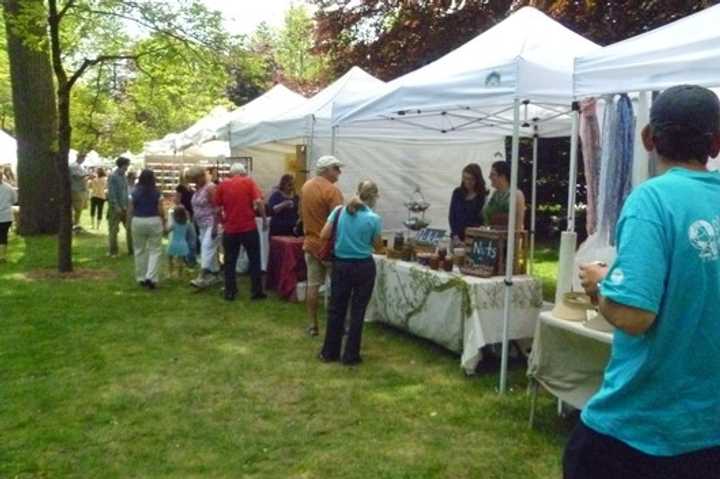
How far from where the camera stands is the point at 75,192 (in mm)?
15211

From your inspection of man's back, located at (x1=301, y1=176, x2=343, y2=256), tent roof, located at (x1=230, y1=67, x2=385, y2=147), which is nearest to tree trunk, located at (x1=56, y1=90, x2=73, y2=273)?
tent roof, located at (x1=230, y1=67, x2=385, y2=147)

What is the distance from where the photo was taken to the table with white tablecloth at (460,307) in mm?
5285

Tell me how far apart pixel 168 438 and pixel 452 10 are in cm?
1167

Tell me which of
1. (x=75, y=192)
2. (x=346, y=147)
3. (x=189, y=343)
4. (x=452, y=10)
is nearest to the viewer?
(x=189, y=343)

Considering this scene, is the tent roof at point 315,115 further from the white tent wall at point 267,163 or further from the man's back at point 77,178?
the man's back at point 77,178

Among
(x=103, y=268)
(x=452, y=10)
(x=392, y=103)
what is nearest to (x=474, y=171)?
(x=392, y=103)

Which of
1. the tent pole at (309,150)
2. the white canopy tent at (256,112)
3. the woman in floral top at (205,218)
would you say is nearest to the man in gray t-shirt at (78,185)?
the white canopy tent at (256,112)

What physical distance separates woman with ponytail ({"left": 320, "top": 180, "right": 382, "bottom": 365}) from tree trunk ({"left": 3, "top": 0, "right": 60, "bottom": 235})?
9.54 meters

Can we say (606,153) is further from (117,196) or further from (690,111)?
(117,196)

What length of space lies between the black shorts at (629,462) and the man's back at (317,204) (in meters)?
4.79

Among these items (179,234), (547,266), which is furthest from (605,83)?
(547,266)

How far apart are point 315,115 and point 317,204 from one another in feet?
8.44

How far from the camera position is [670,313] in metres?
1.50

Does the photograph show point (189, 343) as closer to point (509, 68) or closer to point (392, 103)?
point (392, 103)
